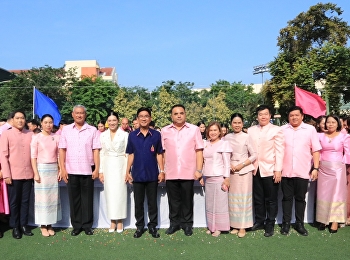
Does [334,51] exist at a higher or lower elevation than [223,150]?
higher

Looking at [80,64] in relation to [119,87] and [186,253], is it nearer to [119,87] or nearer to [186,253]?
[119,87]

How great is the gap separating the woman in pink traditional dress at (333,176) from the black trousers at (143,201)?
2154 millimetres

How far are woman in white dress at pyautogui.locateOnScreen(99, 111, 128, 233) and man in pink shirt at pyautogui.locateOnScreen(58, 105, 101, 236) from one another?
0.34 ft

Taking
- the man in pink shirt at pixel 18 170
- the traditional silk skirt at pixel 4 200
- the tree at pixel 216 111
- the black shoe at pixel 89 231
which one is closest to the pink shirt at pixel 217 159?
the black shoe at pixel 89 231

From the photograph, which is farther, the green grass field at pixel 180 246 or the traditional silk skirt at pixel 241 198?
the traditional silk skirt at pixel 241 198

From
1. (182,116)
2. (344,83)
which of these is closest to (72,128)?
(182,116)

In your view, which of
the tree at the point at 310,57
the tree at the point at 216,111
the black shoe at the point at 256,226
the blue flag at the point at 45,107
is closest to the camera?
the black shoe at the point at 256,226

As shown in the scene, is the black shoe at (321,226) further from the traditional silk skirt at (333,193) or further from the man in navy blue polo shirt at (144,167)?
the man in navy blue polo shirt at (144,167)

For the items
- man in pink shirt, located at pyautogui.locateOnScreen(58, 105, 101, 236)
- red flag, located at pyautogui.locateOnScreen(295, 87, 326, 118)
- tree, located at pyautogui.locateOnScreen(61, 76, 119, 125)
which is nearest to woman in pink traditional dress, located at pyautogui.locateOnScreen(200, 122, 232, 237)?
man in pink shirt, located at pyautogui.locateOnScreen(58, 105, 101, 236)

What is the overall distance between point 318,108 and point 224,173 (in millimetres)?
6397

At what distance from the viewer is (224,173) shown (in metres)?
4.37

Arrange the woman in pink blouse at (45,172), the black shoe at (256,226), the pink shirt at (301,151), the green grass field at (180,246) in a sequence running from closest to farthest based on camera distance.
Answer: the green grass field at (180,246), the pink shirt at (301,151), the woman in pink blouse at (45,172), the black shoe at (256,226)

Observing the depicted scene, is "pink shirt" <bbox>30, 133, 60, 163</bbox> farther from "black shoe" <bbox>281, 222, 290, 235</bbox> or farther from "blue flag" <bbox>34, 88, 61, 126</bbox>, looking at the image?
"blue flag" <bbox>34, 88, 61, 126</bbox>

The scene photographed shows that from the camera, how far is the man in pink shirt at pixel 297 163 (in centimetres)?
445
